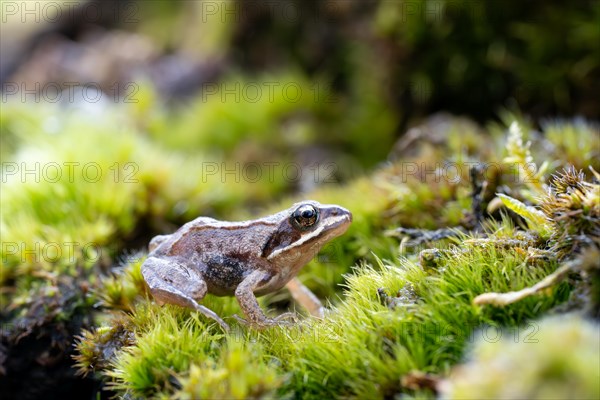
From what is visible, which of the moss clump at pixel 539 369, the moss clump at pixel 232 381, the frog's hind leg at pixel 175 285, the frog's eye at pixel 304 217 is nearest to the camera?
the moss clump at pixel 539 369

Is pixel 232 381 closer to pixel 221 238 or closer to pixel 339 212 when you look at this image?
pixel 221 238

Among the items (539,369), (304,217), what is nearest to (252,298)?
(304,217)

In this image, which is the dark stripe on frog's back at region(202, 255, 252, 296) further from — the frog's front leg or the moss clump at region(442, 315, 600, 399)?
the moss clump at region(442, 315, 600, 399)

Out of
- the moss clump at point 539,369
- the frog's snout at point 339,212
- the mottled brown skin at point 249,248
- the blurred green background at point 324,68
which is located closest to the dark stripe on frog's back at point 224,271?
the mottled brown skin at point 249,248

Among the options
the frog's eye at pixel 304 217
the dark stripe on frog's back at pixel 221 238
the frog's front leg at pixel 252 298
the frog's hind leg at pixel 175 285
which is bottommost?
the frog's front leg at pixel 252 298

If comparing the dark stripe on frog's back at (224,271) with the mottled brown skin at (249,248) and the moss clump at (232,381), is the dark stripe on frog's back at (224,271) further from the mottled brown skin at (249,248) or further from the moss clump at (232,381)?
the moss clump at (232,381)

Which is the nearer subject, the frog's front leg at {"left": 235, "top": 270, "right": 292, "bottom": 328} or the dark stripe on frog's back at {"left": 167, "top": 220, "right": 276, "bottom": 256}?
the frog's front leg at {"left": 235, "top": 270, "right": 292, "bottom": 328}

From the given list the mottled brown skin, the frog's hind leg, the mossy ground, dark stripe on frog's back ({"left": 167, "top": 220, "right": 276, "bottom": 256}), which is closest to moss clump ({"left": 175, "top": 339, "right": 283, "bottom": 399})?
the mossy ground
